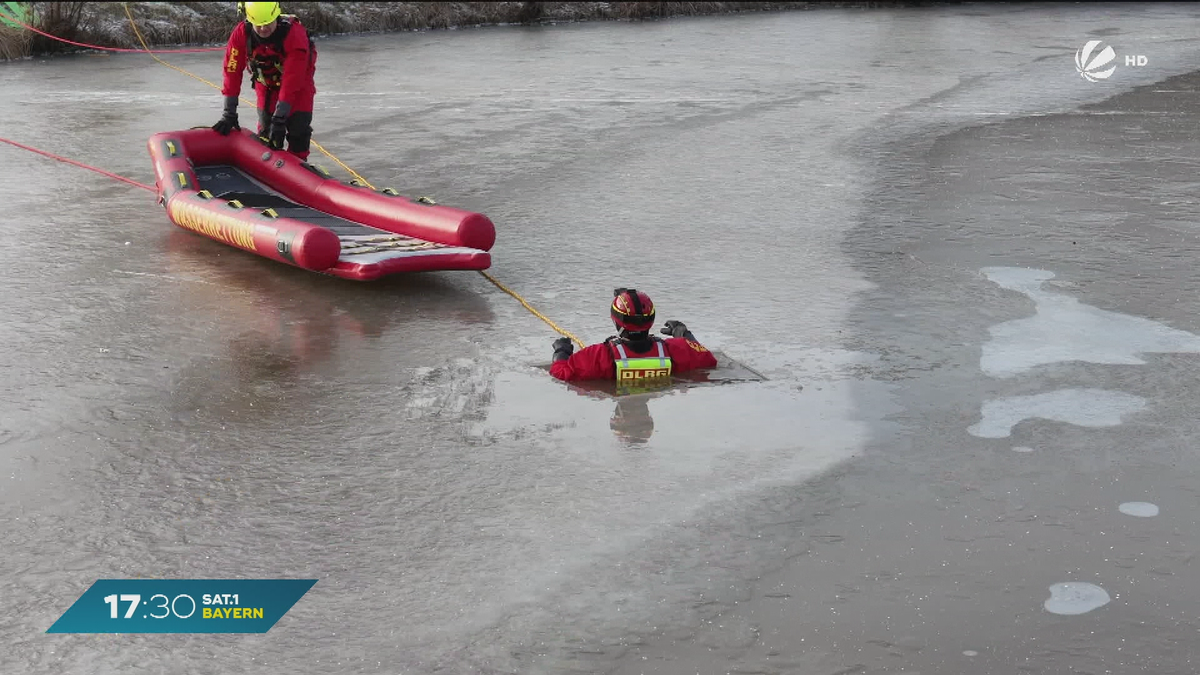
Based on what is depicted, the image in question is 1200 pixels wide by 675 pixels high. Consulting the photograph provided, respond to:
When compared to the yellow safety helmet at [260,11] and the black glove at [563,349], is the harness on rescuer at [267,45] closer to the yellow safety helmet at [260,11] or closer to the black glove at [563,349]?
the yellow safety helmet at [260,11]

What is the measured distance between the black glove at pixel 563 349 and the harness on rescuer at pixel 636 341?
0.80ft

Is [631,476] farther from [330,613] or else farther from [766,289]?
[766,289]

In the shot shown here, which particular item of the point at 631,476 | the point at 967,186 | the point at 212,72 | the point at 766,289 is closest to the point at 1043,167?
the point at 967,186

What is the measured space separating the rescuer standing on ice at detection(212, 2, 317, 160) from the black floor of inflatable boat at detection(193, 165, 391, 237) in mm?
340

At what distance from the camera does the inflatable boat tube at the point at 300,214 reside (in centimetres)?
827

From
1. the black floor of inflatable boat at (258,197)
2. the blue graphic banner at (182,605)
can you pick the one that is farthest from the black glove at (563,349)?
the black floor of inflatable boat at (258,197)

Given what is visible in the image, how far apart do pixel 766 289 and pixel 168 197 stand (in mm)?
4189

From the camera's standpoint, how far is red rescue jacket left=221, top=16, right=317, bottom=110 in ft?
34.8

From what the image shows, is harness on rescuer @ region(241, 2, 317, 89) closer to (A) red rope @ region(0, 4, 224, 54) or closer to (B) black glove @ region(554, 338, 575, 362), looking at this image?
(B) black glove @ region(554, 338, 575, 362)

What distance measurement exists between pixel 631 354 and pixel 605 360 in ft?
0.41

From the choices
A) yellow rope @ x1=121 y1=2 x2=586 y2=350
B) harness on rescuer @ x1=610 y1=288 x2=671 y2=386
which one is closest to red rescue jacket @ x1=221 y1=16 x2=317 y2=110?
yellow rope @ x1=121 y1=2 x2=586 y2=350

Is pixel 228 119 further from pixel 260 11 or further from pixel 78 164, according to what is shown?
pixel 78 164

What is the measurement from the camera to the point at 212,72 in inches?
740

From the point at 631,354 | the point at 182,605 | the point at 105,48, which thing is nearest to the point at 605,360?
the point at 631,354
